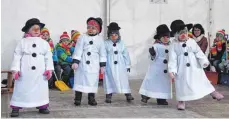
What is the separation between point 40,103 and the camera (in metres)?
5.12

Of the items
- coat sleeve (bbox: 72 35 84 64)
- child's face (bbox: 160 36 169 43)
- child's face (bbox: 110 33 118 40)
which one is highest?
child's face (bbox: 110 33 118 40)

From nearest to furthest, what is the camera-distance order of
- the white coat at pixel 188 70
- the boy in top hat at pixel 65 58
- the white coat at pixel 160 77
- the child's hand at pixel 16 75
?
the child's hand at pixel 16 75, the white coat at pixel 188 70, the white coat at pixel 160 77, the boy in top hat at pixel 65 58

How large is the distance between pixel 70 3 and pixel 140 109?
181 inches

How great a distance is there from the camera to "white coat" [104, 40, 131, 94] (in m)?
6.31

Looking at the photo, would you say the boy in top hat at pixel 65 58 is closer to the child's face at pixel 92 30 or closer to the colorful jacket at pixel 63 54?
the colorful jacket at pixel 63 54

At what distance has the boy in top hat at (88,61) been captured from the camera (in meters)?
5.96

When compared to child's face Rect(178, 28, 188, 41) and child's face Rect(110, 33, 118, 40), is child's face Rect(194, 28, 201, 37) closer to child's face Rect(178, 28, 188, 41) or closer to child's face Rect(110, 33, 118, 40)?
child's face Rect(178, 28, 188, 41)

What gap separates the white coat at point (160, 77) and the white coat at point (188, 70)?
32 centimetres

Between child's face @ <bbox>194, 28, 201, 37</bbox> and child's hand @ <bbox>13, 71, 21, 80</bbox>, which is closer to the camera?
child's hand @ <bbox>13, 71, 21, 80</bbox>

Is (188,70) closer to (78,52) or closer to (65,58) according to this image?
(78,52)

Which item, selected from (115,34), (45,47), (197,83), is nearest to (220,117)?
(197,83)

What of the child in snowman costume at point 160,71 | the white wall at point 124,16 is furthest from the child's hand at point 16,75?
the white wall at point 124,16

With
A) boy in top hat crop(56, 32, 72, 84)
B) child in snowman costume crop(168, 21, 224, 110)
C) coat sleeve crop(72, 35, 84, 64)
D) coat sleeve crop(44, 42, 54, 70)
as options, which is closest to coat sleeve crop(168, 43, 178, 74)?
child in snowman costume crop(168, 21, 224, 110)

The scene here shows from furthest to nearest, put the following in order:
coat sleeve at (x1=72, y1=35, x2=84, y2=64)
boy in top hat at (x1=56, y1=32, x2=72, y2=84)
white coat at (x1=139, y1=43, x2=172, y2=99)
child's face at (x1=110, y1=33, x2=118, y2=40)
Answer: boy in top hat at (x1=56, y1=32, x2=72, y2=84) → child's face at (x1=110, y1=33, x2=118, y2=40) → white coat at (x1=139, y1=43, x2=172, y2=99) → coat sleeve at (x1=72, y1=35, x2=84, y2=64)
